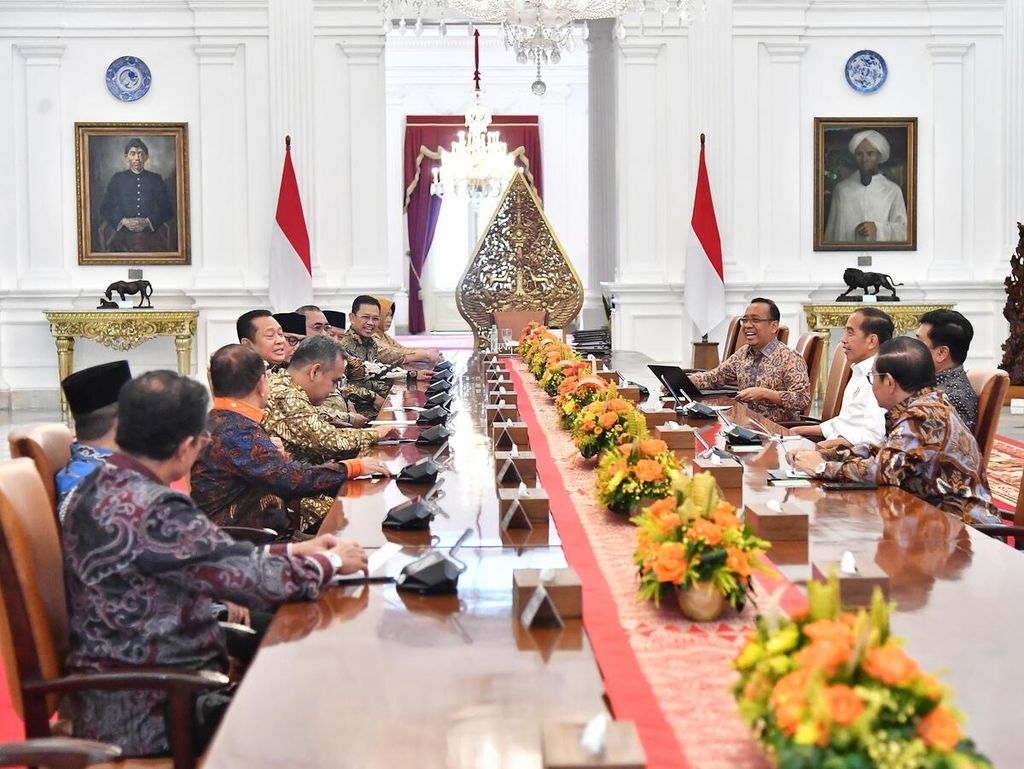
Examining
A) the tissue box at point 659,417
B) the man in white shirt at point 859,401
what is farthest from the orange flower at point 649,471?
the tissue box at point 659,417

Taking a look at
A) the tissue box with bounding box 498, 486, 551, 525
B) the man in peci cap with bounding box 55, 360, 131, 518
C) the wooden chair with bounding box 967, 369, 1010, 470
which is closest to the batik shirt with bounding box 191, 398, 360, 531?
the man in peci cap with bounding box 55, 360, 131, 518

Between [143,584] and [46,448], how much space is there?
2.96 ft

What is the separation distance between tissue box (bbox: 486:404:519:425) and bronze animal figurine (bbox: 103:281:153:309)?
6.66m

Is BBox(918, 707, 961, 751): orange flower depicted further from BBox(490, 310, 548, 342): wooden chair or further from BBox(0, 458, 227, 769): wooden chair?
BBox(490, 310, 548, 342): wooden chair

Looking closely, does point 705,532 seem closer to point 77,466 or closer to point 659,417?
point 77,466

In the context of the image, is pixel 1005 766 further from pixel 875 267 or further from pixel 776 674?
pixel 875 267

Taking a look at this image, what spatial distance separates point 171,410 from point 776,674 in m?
1.44

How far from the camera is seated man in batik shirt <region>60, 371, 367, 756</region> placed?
7.67ft

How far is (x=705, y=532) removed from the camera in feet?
7.11

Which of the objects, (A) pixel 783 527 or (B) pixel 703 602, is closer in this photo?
(B) pixel 703 602

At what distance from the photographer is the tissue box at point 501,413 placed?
15.9 feet

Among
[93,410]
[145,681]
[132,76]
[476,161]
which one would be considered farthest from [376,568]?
[476,161]

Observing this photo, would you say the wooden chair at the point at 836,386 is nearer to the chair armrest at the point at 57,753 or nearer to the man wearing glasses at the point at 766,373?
the man wearing glasses at the point at 766,373

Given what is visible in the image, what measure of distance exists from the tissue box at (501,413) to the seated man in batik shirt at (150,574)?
236 cm
